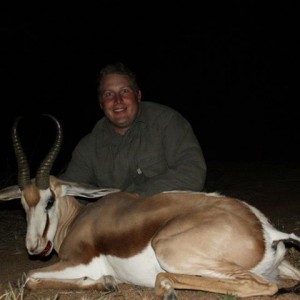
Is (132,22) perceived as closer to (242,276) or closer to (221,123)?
(221,123)

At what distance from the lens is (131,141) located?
5250 millimetres

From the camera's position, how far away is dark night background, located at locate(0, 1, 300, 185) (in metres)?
19.2

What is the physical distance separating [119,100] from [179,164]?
914 mm

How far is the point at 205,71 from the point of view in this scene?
35.6m

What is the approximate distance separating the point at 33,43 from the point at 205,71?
16994mm

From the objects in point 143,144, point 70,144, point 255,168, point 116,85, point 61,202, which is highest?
point 116,85

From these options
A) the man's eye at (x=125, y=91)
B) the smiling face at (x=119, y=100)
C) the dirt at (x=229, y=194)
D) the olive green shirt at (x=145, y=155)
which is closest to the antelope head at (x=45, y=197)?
the dirt at (x=229, y=194)

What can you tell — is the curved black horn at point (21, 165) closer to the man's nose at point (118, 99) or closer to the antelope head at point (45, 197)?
the antelope head at point (45, 197)

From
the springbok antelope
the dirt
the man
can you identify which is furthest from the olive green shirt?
the dirt

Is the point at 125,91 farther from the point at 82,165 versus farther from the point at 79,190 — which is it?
the point at 79,190

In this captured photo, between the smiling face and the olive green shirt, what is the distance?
0.11 m

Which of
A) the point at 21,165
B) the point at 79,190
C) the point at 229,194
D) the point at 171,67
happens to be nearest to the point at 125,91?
the point at 79,190

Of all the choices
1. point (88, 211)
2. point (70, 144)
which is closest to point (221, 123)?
point (70, 144)

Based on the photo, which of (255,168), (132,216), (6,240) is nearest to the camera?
(132,216)
